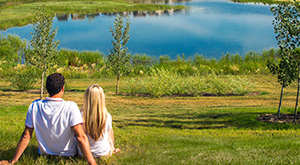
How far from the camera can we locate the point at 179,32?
4331 cm

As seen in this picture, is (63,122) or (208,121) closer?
(63,122)

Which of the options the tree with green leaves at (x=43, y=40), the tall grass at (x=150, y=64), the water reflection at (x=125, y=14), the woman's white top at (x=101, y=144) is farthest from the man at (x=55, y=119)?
the water reflection at (x=125, y=14)

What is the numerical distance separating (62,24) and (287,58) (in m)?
43.7

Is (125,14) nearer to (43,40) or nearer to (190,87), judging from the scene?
(190,87)

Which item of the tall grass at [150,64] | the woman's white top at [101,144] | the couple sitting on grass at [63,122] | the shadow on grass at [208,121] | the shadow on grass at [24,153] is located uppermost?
the couple sitting on grass at [63,122]

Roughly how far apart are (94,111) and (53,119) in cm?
71

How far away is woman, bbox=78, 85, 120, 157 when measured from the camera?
17.8 feet

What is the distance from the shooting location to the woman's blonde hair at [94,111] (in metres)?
5.42

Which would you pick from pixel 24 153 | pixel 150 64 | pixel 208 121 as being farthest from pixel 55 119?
pixel 150 64

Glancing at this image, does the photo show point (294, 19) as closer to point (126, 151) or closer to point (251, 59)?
point (126, 151)

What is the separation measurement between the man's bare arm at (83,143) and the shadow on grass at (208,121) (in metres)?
5.83

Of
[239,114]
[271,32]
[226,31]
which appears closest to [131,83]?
[239,114]

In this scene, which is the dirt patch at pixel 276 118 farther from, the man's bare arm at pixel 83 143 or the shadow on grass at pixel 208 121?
the man's bare arm at pixel 83 143

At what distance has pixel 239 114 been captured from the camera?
1250 cm
